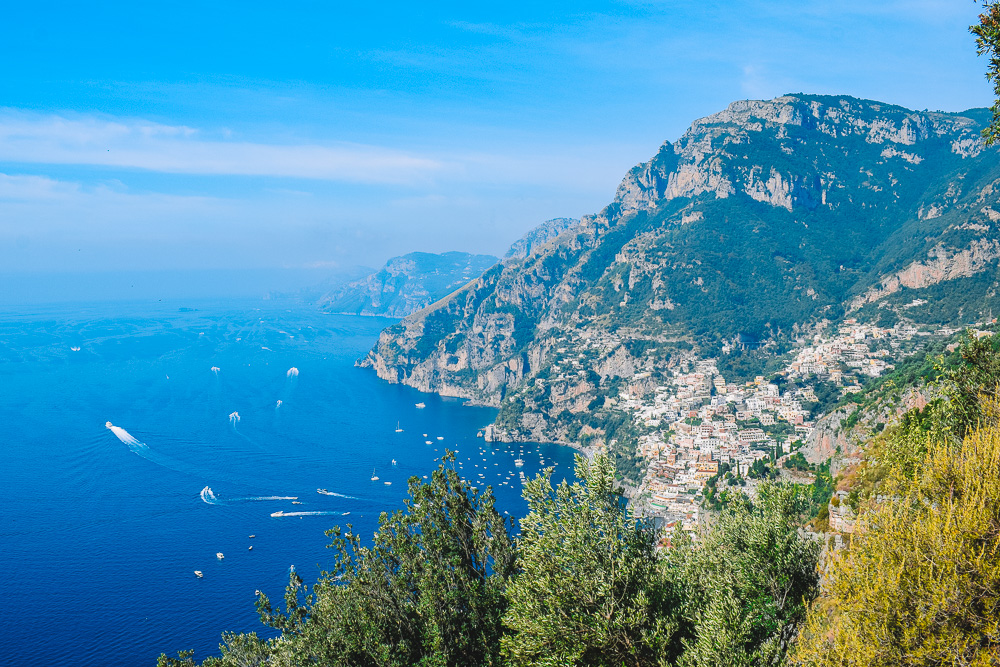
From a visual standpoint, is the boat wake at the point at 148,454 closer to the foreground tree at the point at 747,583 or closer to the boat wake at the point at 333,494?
the boat wake at the point at 333,494

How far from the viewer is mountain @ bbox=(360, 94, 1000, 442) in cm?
11200

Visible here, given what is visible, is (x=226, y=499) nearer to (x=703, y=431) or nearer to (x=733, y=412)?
(x=703, y=431)

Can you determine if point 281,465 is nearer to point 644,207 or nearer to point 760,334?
point 760,334

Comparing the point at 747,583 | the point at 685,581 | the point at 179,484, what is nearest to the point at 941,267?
the point at 747,583

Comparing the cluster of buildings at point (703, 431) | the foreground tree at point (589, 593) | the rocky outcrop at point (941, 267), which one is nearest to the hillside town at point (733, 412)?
the cluster of buildings at point (703, 431)

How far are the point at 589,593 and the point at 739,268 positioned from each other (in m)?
148

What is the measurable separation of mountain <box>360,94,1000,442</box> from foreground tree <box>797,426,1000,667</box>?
3607 inches

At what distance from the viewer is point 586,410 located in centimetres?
11231

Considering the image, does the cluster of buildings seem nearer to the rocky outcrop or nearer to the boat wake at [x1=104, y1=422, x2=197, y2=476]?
the rocky outcrop

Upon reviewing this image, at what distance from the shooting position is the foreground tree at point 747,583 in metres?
12.5

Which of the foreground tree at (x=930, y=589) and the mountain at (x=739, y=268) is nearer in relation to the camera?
the foreground tree at (x=930, y=589)

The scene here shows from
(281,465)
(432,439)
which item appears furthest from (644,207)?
(281,465)

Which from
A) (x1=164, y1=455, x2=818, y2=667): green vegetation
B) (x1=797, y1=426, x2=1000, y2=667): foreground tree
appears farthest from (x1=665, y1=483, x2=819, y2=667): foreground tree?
(x1=797, y1=426, x2=1000, y2=667): foreground tree

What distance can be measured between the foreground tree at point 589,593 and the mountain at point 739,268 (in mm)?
88753
